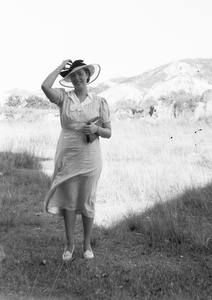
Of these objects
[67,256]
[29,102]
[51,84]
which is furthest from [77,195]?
[29,102]

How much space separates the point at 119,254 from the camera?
4.23 meters

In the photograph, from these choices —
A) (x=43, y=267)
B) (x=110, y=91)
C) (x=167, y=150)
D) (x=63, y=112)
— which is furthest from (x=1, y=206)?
(x=110, y=91)

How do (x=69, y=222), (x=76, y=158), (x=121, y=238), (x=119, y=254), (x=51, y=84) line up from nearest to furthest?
(x=51, y=84), (x=76, y=158), (x=69, y=222), (x=119, y=254), (x=121, y=238)

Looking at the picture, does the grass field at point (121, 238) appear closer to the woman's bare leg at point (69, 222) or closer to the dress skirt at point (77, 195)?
the woman's bare leg at point (69, 222)

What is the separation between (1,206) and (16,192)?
1.05 metres

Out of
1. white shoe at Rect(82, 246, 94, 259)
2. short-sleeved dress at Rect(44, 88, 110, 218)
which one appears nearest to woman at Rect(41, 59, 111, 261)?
short-sleeved dress at Rect(44, 88, 110, 218)

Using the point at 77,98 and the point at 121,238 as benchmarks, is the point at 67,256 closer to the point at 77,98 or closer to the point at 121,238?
the point at 121,238

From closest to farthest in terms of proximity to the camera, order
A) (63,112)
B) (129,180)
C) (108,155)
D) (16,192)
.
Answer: (63,112) → (16,192) → (129,180) → (108,155)

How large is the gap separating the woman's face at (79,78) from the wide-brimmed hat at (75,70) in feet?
0.15

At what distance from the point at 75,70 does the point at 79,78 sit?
102mm

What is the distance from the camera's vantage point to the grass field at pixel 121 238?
339 centimetres

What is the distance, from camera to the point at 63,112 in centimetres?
372

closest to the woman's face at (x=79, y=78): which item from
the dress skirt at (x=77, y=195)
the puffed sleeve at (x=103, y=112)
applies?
the puffed sleeve at (x=103, y=112)

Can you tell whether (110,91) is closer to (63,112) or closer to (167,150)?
(167,150)
